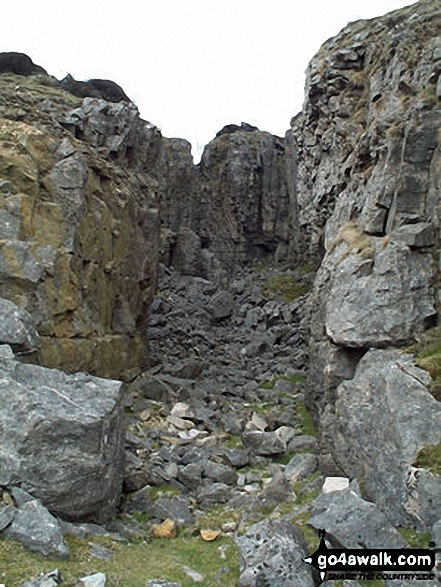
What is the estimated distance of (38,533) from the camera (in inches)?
388

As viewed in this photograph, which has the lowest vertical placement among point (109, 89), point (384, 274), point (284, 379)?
point (284, 379)

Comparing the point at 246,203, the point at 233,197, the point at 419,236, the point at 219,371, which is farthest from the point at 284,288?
the point at 419,236

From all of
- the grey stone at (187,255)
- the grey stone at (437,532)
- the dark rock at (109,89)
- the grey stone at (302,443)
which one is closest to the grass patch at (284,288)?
the grey stone at (187,255)

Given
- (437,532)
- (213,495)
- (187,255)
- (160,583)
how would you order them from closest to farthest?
(160,583), (437,532), (213,495), (187,255)

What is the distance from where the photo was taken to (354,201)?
25.3 meters

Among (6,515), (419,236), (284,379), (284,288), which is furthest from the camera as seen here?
(284,288)

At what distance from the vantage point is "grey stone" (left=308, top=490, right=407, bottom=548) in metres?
9.87

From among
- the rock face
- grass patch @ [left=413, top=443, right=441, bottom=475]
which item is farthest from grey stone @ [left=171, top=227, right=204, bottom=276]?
grass patch @ [left=413, top=443, right=441, bottom=475]

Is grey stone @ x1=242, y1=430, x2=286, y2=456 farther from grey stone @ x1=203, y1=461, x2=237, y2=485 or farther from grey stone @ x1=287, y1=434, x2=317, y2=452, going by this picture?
grey stone @ x1=203, y1=461, x2=237, y2=485

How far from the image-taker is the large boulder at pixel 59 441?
39.0ft

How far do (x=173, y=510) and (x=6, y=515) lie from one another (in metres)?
5.23

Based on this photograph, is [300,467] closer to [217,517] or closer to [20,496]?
[217,517]

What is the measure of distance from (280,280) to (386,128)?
44.0m

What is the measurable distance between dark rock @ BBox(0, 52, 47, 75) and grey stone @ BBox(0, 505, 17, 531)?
203 ft
